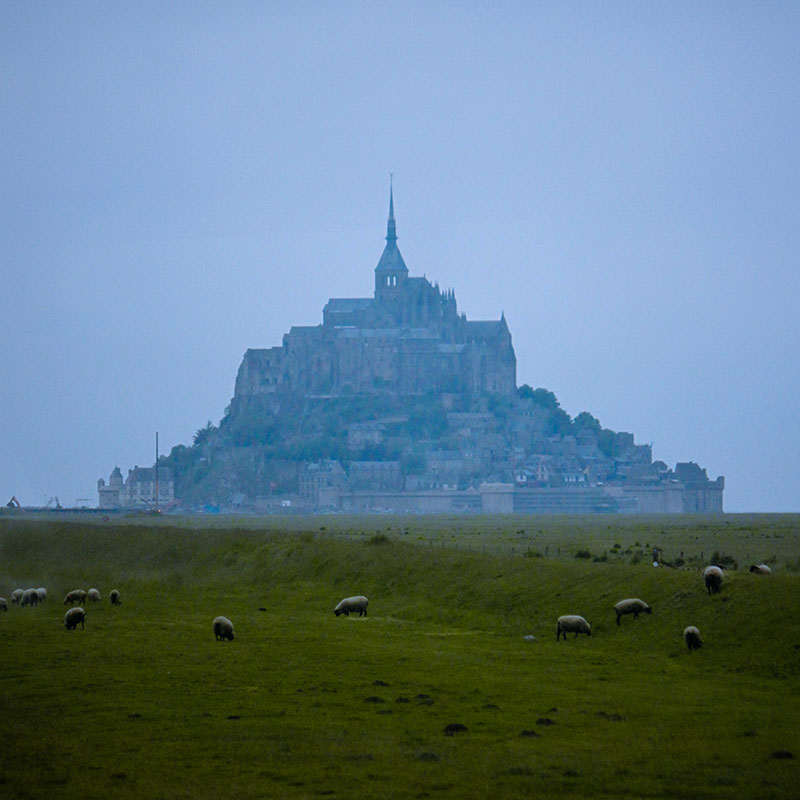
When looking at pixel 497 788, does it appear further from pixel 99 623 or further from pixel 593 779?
pixel 99 623

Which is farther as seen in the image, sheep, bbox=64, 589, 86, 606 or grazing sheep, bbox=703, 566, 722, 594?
sheep, bbox=64, 589, 86, 606

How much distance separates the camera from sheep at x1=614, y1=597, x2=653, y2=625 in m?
28.8

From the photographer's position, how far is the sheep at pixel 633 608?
1133 inches

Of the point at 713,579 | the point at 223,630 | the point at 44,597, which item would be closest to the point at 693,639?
the point at 713,579

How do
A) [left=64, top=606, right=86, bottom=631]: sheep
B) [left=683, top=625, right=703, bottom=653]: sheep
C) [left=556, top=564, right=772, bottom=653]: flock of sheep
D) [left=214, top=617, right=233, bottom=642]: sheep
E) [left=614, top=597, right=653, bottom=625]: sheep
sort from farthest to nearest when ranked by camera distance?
[left=64, top=606, right=86, bottom=631]: sheep, [left=214, top=617, right=233, bottom=642]: sheep, [left=614, top=597, right=653, bottom=625]: sheep, [left=556, top=564, right=772, bottom=653]: flock of sheep, [left=683, top=625, right=703, bottom=653]: sheep

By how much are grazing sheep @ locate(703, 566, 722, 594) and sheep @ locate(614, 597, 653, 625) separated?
1.55m

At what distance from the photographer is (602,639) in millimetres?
28359

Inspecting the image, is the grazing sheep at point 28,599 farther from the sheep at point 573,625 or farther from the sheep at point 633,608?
the sheep at point 633,608

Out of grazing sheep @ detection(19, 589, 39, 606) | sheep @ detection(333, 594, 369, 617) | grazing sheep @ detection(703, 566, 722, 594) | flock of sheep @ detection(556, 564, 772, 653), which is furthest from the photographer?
grazing sheep @ detection(19, 589, 39, 606)

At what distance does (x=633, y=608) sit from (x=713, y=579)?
2.06m

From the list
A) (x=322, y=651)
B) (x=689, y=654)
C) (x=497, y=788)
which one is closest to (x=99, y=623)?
(x=322, y=651)

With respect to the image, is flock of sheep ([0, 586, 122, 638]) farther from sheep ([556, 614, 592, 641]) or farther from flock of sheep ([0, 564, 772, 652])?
sheep ([556, 614, 592, 641])

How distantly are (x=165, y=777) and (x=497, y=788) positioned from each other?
412cm

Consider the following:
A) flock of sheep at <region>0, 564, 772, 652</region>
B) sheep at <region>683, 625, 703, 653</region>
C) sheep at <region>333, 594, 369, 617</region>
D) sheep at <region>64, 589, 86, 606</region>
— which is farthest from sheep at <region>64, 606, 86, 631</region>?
sheep at <region>683, 625, 703, 653</region>
